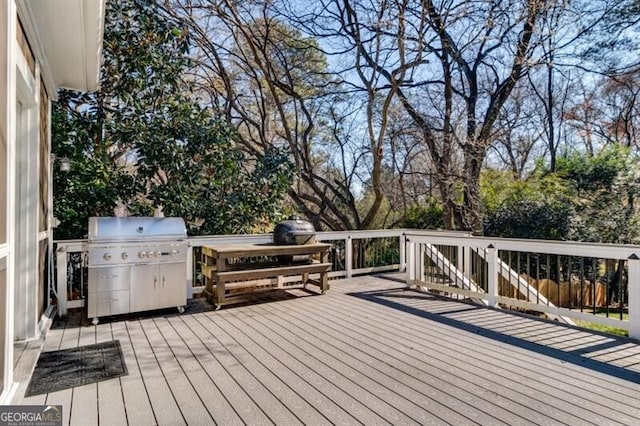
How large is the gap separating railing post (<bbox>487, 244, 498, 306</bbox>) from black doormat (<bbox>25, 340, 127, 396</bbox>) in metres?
4.00

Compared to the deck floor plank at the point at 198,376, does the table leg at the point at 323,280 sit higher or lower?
higher

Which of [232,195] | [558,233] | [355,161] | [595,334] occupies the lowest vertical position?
[595,334]

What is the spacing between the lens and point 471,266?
573 centimetres

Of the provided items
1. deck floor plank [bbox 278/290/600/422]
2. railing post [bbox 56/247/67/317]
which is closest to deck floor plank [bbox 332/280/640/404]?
deck floor plank [bbox 278/290/600/422]

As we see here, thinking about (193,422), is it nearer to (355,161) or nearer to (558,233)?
(558,233)

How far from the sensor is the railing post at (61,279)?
414cm

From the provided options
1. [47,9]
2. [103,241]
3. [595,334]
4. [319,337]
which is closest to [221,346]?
[319,337]

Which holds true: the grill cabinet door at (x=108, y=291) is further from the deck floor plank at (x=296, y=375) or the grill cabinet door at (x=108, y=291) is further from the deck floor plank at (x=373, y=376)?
the deck floor plank at (x=373, y=376)

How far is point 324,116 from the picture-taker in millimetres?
10359

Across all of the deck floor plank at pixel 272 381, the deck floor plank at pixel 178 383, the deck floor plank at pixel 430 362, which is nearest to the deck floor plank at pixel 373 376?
the deck floor plank at pixel 430 362

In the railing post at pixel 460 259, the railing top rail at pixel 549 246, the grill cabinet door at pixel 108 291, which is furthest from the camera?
the railing post at pixel 460 259

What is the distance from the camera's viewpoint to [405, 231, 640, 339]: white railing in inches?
138

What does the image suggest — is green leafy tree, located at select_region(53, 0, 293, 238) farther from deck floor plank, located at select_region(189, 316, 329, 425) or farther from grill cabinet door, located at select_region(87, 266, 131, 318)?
deck floor plank, located at select_region(189, 316, 329, 425)

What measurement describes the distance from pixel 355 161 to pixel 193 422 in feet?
30.6
